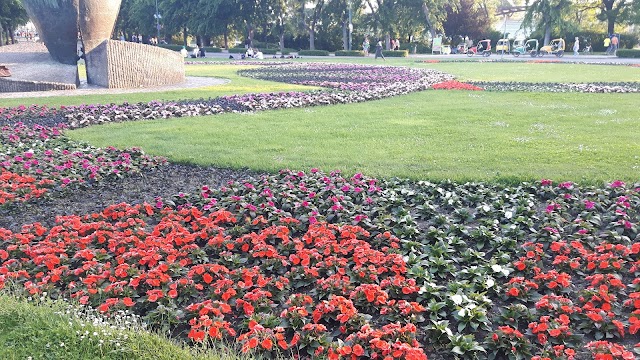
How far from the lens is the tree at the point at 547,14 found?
150 ft

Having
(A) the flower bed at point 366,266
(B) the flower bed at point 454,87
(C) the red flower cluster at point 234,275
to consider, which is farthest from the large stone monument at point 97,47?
(C) the red flower cluster at point 234,275

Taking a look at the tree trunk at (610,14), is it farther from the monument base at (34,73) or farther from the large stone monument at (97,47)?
the monument base at (34,73)

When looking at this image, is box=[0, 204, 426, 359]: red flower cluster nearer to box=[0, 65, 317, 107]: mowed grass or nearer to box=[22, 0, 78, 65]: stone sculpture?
box=[0, 65, 317, 107]: mowed grass

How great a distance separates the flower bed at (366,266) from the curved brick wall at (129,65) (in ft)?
36.6

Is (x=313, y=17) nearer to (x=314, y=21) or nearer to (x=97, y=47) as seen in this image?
(x=314, y=21)

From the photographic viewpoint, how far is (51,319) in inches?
125

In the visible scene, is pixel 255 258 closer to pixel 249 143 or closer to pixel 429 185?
pixel 429 185

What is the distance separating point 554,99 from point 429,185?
9.08m

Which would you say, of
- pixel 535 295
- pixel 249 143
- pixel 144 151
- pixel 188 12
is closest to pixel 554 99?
pixel 249 143

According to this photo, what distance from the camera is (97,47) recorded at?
603 inches

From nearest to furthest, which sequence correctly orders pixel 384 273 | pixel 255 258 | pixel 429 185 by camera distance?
pixel 384 273, pixel 255 258, pixel 429 185

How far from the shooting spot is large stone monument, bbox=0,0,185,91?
51.2 ft

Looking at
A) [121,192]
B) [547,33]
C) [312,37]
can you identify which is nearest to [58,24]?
[121,192]

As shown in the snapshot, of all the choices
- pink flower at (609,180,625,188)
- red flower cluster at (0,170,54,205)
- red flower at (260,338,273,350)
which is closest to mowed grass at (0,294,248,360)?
red flower at (260,338,273,350)
